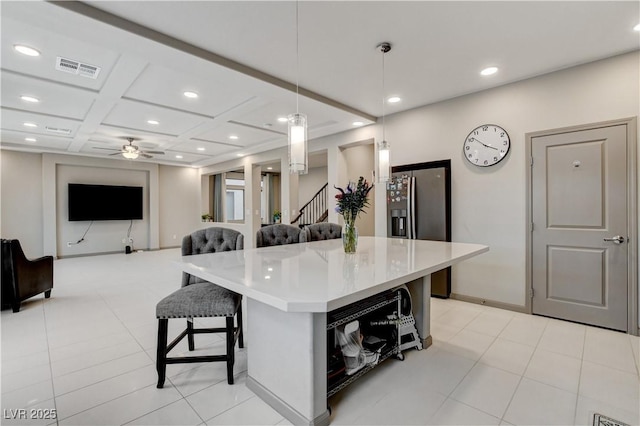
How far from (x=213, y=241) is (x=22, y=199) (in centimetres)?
723

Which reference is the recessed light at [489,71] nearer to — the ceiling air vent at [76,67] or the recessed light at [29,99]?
the ceiling air vent at [76,67]

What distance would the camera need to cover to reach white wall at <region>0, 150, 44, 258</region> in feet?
21.7

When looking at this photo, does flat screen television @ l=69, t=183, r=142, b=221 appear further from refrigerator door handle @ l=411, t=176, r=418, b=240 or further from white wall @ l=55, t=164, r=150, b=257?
refrigerator door handle @ l=411, t=176, r=418, b=240

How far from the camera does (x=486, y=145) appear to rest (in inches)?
143

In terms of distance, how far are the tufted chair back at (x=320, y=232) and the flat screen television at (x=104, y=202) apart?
6798 mm

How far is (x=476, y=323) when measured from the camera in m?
3.09

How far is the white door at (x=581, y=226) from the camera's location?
2.85 metres

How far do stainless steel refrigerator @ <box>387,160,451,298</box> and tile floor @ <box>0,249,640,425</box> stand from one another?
3.28 feet

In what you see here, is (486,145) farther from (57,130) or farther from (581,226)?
(57,130)

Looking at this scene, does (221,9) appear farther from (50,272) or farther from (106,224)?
(106,224)

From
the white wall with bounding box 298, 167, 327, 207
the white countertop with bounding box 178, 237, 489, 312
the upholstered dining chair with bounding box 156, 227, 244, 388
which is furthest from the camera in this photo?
the white wall with bounding box 298, 167, 327, 207

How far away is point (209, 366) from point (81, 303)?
2717 mm

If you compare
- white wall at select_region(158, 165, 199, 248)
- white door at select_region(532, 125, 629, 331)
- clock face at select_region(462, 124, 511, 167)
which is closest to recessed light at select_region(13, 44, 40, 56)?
clock face at select_region(462, 124, 511, 167)

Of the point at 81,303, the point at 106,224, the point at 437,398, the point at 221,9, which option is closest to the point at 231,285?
the point at 437,398
